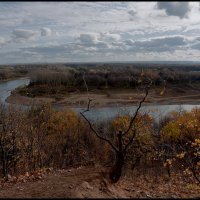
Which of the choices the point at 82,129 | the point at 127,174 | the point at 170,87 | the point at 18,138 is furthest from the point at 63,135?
the point at 170,87

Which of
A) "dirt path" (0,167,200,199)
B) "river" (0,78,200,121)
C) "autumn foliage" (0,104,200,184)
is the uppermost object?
"dirt path" (0,167,200,199)

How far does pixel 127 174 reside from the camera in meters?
14.8

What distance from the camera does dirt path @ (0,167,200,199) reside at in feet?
31.9

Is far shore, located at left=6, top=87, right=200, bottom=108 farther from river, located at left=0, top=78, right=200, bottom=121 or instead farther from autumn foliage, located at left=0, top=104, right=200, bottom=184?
autumn foliage, located at left=0, top=104, right=200, bottom=184

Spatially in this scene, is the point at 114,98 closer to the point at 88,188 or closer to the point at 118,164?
the point at 118,164

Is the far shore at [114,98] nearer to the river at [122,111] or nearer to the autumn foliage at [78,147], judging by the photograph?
the river at [122,111]

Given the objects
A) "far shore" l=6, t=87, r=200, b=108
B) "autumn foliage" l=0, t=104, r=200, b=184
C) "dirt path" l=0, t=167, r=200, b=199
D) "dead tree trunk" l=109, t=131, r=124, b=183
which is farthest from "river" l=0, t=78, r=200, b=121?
Result: "dead tree trunk" l=109, t=131, r=124, b=183

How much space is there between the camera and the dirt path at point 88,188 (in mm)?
9719

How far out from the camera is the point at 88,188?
10.2m

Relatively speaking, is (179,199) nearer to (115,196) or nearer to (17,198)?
(115,196)

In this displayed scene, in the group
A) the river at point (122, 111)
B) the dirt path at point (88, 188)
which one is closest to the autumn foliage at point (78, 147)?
the dirt path at point (88, 188)

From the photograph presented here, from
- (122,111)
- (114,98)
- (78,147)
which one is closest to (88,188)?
(78,147)

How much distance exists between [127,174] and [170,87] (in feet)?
289

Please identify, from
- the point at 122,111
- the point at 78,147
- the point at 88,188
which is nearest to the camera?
the point at 88,188
